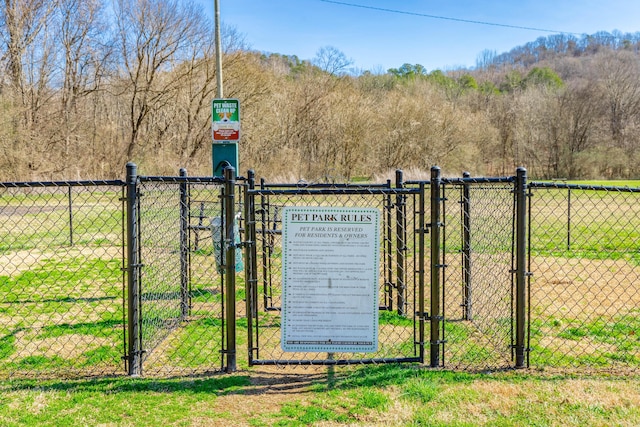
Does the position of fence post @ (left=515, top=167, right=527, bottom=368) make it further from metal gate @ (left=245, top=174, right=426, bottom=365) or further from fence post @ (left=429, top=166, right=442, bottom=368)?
metal gate @ (left=245, top=174, right=426, bottom=365)

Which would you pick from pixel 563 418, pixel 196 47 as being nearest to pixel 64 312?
pixel 563 418

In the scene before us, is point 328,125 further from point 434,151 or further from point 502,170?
A: point 502,170

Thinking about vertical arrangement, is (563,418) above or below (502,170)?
below

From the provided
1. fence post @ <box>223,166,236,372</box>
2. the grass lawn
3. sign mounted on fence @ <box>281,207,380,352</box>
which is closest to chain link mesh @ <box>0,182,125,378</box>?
the grass lawn

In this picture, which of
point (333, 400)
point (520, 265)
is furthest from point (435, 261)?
point (333, 400)

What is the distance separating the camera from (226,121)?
988 centimetres

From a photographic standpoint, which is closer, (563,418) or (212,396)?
(563,418)

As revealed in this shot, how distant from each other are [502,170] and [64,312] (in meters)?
47.4

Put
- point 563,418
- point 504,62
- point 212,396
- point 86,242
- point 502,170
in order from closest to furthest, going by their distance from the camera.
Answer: point 563,418 < point 212,396 < point 86,242 < point 502,170 < point 504,62

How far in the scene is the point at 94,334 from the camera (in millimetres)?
4957

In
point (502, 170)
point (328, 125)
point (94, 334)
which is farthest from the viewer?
point (502, 170)

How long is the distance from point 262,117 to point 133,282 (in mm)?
25762

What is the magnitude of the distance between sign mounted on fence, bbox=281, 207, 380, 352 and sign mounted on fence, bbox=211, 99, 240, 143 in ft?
21.0

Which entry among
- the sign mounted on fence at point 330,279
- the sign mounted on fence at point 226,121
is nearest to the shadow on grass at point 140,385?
the sign mounted on fence at point 330,279
